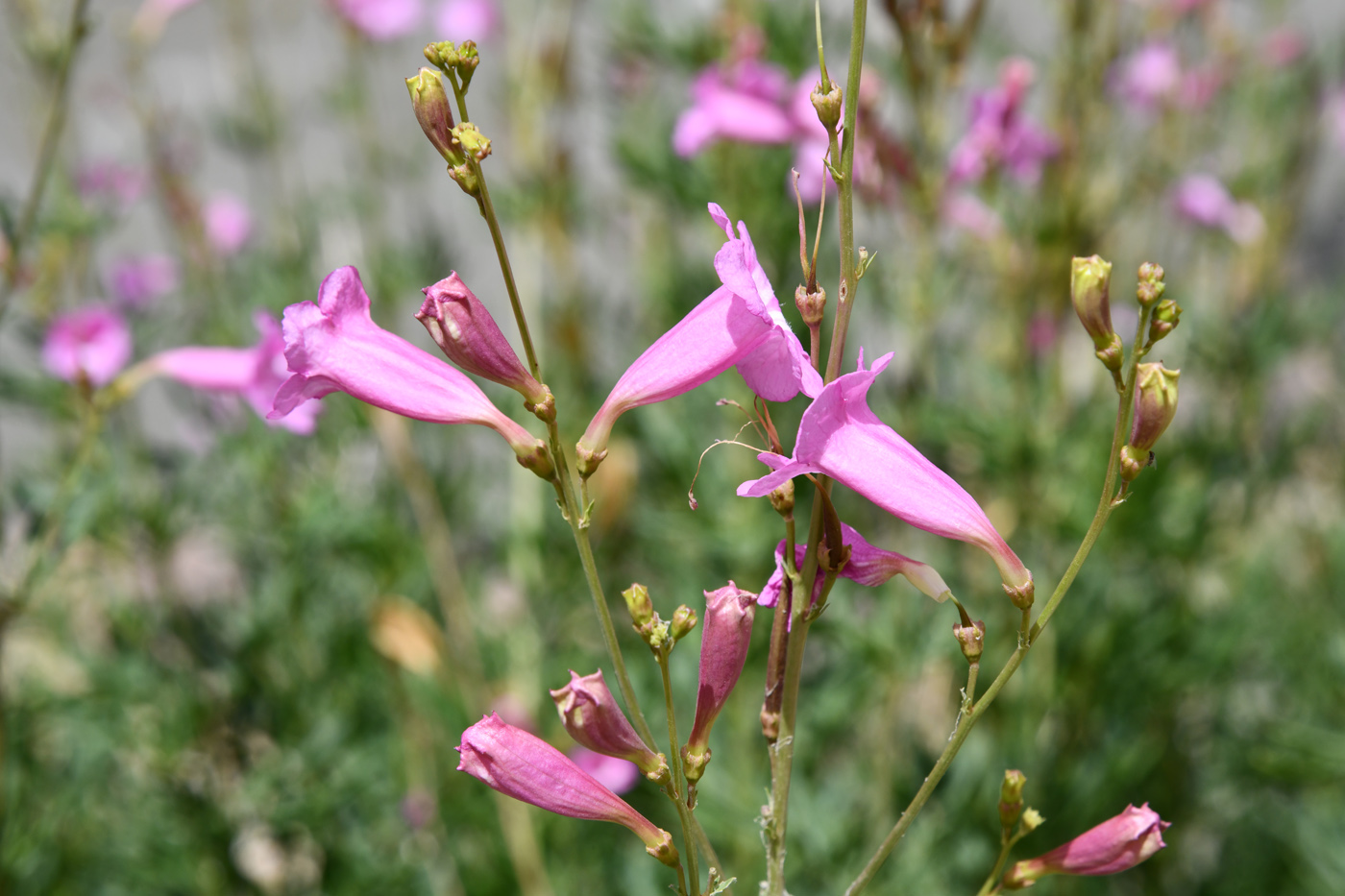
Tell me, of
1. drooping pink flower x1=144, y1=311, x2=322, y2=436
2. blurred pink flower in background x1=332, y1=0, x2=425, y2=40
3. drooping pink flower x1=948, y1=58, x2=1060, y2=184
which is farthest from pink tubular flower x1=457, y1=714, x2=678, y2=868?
blurred pink flower in background x1=332, y1=0, x2=425, y2=40

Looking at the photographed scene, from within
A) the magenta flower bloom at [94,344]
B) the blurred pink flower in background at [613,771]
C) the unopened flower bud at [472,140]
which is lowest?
the blurred pink flower in background at [613,771]

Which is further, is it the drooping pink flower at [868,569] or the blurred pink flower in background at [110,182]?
the blurred pink flower in background at [110,182]

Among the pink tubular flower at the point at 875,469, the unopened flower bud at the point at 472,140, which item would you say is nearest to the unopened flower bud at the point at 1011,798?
the pink tubular flower at the point at 875,469

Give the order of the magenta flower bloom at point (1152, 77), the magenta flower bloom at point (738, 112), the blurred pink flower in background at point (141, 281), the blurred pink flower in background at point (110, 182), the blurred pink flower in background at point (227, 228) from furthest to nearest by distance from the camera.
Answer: the blurred pink flower in background at point (227, 228), the blurred pink flower in background at point (141, 281), the blurred pink flower in background at point (110, 182), the magenta flower bloom at point (1152, 77), the magenta flower bloom at point (738, 112)

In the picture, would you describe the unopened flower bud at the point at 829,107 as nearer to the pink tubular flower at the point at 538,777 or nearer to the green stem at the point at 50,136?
the pink tubular flower at the point at 538,777

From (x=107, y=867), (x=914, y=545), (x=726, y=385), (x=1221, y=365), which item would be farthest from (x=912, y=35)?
(x=107, y=867)

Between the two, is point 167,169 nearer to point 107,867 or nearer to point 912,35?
point 107,867

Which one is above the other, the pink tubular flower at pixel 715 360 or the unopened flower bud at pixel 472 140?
the unopened flower bud at pixel 472 140

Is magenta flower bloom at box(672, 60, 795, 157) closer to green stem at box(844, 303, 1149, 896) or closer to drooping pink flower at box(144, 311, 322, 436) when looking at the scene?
drooping pink flower at box(144, 311, 322, 436)
